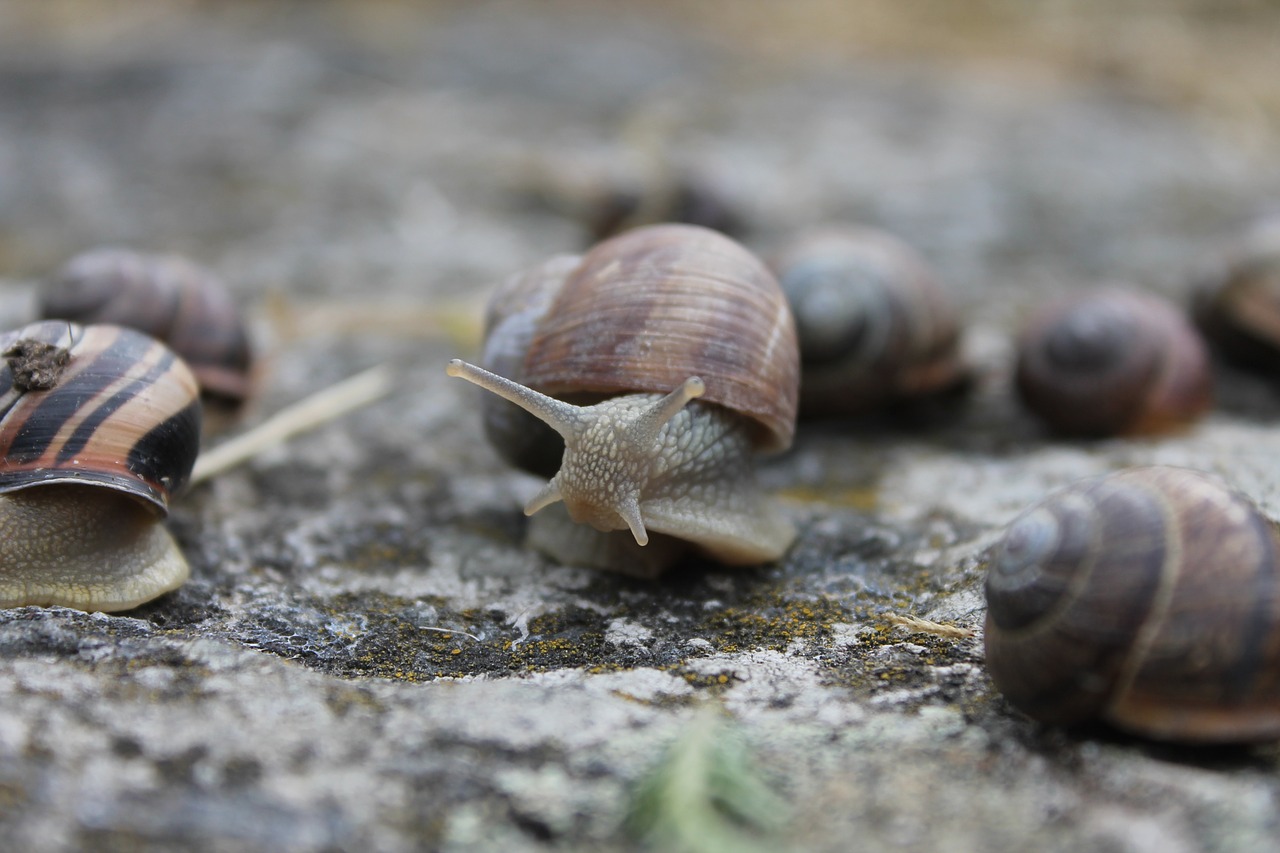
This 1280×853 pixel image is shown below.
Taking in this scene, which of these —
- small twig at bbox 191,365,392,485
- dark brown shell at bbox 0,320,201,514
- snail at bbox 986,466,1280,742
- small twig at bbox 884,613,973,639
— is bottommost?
small twig at bbox 191,365,392,485

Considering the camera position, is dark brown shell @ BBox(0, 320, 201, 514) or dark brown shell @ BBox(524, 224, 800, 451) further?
dark brown shell @ BBox(524, 224, 800, 451)

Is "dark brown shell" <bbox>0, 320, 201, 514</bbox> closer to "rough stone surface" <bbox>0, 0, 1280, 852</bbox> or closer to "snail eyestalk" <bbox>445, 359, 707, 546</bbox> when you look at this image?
"rough stone surface" <bbox>0, 0, 1280, 852</bbox>

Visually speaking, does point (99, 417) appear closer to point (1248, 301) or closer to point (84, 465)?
point (84, 465)

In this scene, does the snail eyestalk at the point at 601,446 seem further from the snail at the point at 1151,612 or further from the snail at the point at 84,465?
the snail at the point at 1151,612

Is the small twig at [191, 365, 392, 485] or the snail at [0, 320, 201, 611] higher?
the snail at [0, 320, 201, 611]

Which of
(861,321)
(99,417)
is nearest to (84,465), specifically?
(99,417)

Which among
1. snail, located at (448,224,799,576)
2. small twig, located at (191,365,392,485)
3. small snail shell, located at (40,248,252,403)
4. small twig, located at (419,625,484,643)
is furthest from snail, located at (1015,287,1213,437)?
small snail shell, located at (40,248,252,403)

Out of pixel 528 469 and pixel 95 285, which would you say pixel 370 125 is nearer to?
pixel 95 285
